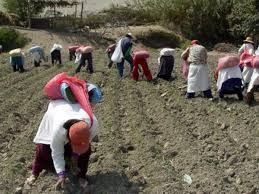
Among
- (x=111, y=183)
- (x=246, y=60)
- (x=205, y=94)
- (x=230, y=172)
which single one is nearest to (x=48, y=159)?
(x=111, y=183)

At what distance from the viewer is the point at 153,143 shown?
736 centimetres

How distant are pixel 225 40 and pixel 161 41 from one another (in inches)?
126

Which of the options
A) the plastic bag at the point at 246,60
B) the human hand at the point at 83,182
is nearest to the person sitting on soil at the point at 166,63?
the plastic bag at the point at 246,60

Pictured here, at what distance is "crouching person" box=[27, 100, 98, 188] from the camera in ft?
17.5

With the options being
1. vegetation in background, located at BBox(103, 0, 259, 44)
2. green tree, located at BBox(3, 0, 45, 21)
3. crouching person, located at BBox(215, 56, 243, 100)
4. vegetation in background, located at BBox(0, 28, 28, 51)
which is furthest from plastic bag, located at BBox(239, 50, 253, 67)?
green tree, located at BBox(3, 0, 45, 21)

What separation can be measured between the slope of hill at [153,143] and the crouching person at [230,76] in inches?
9.9

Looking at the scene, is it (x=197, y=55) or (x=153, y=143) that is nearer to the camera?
(x=153, y=143)

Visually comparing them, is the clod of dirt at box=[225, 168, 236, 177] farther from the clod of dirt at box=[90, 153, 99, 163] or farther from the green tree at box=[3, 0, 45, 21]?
the green tree at box=[3, 0, 45, 21]

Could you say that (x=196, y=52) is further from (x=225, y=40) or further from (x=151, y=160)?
(x=225, y=40)

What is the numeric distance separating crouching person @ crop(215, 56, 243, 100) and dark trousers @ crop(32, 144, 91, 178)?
4484mm

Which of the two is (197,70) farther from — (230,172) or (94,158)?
(230,172)

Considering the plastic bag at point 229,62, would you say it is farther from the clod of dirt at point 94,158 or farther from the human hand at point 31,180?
the human hand at point 31,180

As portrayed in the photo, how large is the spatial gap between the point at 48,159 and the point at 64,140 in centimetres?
55

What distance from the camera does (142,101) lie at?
413 inches
